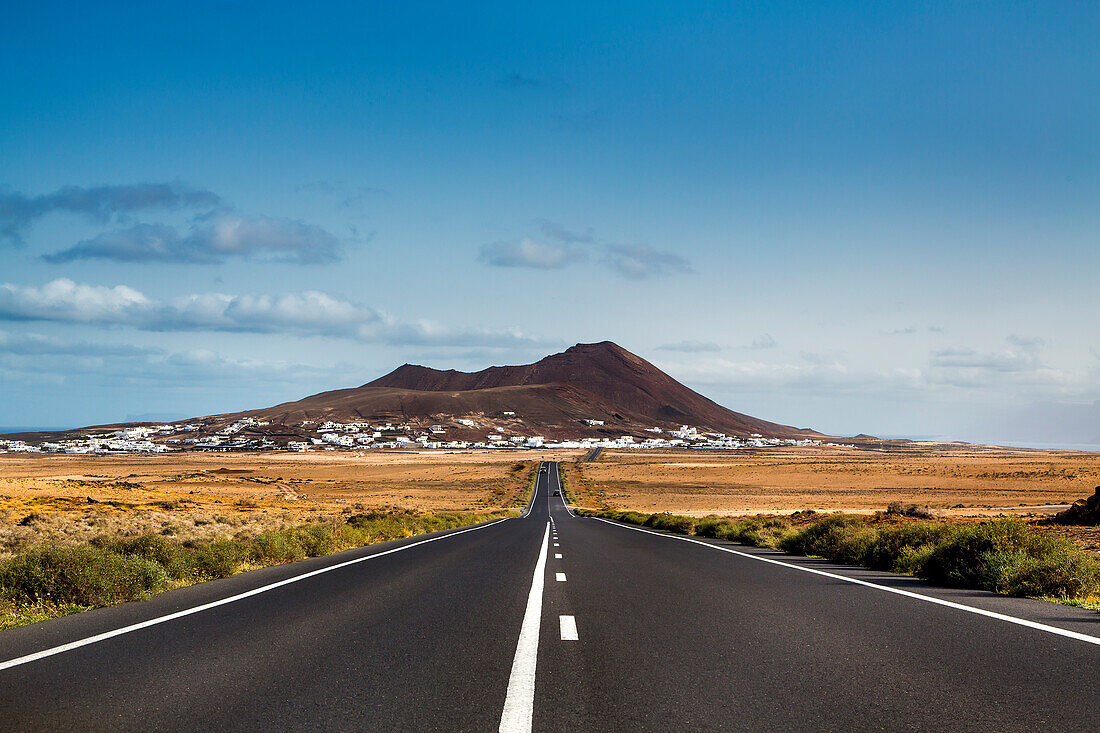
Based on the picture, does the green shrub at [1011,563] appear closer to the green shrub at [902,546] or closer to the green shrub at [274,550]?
the green shrub at [902,546]

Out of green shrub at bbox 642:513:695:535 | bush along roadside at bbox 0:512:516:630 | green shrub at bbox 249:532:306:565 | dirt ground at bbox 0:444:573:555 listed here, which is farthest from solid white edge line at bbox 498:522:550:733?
green shrub at bbox 642:513:695:535

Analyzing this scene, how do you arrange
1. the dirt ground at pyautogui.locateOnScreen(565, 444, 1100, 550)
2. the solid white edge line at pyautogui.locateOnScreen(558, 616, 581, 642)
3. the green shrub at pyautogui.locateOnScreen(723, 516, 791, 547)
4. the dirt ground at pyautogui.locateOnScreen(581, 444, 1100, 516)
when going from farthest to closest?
the dirt ground at pyautogui.locateOnScreen(581, 444, 1100, 516) < the dirt ground at pyautogui.locateOnScreen(565, 444, 1100, 550) < the green shrub at pyautogui.locateOnScreen(723, 516, 791, 547) < the solid white edge line at pyautogui.locateOnScreen(558, 616, 581, 642)

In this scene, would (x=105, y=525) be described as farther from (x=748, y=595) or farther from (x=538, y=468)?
(x=538, y=468)

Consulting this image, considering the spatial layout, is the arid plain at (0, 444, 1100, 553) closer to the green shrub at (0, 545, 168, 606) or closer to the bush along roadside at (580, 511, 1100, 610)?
the bush along roadside at (580, 511, 1100, 610)

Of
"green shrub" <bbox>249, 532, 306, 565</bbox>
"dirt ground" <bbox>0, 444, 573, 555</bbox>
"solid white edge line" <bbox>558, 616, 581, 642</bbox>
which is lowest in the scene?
"dirt ground" <bbox>0, 444, 573, 555</bbox>

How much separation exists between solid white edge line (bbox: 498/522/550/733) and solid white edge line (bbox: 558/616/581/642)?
0.90ft

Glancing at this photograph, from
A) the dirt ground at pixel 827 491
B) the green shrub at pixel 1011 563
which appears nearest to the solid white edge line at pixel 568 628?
the green shrub at pixel 1011 563

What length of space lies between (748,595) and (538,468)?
149m

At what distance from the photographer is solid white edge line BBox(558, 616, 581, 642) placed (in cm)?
824

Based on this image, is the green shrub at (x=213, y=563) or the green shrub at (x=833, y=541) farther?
the green shrub at (x=833, y=541)

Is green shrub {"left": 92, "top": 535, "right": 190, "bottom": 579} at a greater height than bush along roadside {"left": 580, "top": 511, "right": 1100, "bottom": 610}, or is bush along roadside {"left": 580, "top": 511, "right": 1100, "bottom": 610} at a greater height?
bush along roadside {"left": 580, "top": 511, "right": 1100, "bottom": 610}

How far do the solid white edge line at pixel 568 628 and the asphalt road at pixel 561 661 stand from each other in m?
0.06

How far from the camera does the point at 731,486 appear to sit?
362 ft

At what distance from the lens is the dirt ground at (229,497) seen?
30.8 m
